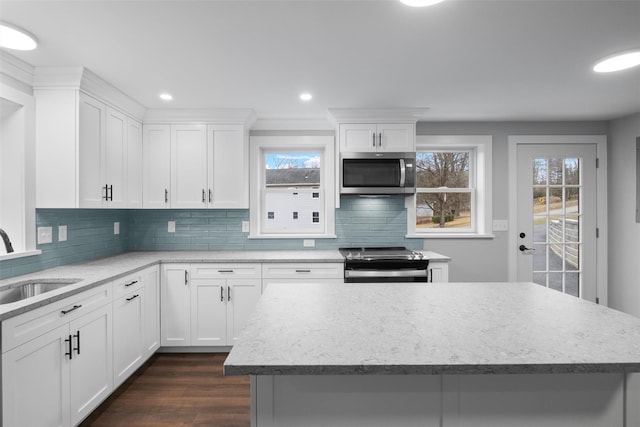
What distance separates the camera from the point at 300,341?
1.10 meters

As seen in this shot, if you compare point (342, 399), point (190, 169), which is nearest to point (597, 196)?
point (342, 399)

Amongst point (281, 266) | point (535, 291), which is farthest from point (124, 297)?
point (535, 291)

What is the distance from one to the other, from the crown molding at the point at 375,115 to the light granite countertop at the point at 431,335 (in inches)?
84.8

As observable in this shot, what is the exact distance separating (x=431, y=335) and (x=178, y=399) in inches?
83.5

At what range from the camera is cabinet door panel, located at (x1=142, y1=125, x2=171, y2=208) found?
11.3 ft

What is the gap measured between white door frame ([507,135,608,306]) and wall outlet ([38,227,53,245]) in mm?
4340

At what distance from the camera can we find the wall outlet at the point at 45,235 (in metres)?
2.48

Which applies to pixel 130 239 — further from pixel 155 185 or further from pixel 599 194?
pixel 599 194

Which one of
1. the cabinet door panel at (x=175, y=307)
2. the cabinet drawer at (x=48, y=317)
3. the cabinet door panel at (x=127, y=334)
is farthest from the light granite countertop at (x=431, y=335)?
the cabinet door panel at (x=175, y=307)

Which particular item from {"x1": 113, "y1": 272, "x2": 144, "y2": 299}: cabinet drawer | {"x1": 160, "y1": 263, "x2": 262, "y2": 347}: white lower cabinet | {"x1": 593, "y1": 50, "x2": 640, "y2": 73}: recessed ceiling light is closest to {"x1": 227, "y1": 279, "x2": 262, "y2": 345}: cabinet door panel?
{"x1": 160, "y1": 263, "x2": 262, "y2": 347}: white lower cabinet

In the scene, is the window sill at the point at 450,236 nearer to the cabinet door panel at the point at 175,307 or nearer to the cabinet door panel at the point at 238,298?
the cabinet door panel at the point at 238,298

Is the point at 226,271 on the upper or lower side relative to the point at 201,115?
lower

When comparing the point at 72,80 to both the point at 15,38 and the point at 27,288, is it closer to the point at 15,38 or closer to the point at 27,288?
the point at 15,38

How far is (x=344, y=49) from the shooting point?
208 cm
